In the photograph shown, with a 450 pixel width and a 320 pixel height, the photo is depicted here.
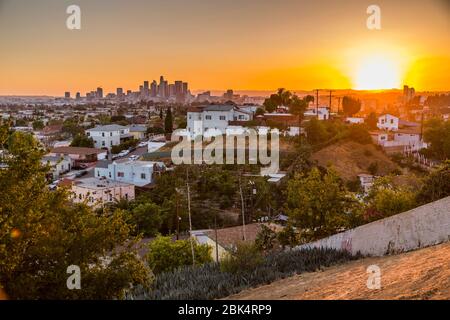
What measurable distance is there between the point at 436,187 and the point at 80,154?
67.1 feet

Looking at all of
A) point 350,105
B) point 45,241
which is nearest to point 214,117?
point 350,105

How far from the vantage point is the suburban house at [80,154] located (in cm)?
2483

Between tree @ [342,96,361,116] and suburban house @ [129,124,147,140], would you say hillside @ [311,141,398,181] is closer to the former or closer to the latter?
tree @ [342,96,361,116]

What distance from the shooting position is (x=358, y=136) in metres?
21.1

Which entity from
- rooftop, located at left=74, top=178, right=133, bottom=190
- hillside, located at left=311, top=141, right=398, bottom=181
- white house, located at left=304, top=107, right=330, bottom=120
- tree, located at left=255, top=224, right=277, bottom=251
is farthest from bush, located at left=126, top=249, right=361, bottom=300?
white house, located at left=304, top=107, right=330, bottom=120

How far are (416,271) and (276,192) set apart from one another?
1166 centimetres

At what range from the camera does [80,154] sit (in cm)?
2516

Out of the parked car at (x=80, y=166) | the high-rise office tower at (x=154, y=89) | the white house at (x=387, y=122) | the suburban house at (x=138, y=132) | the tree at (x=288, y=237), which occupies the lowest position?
the parked car at (x=80, y=166)

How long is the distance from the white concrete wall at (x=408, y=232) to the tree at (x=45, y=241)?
2.48m

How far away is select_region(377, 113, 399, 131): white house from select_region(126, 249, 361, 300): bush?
2189cm

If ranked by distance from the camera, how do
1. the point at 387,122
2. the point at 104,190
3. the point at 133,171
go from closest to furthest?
the point at 104,190 < the point at 133,171 < the point at 387,122

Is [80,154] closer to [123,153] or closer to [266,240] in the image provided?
[123,153]

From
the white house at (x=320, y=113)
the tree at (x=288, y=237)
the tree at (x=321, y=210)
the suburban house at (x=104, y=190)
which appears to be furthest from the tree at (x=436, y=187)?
the white house at (x=320, y=113)

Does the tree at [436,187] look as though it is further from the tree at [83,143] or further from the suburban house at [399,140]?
the tree at [83,143]
